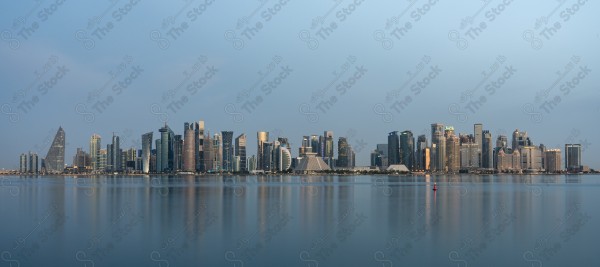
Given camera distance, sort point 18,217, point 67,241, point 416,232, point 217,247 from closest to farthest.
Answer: point 217,247 < point 67,241 < point 416,232 < point 18,217

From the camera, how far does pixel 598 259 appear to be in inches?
1137

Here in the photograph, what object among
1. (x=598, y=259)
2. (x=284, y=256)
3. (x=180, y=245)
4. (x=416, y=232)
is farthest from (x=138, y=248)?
(x=598, y=259)

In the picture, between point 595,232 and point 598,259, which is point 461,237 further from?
point 595,232

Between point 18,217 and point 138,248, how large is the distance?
2217cm

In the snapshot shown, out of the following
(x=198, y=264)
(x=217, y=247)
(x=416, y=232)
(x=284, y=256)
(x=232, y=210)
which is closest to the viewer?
(x=198, y=264)

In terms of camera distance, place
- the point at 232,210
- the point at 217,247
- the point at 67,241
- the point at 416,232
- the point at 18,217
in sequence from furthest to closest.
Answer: the point at 232,210
the point at 18,217
the point at 416,232
the point at 67,241
the point at 217,247

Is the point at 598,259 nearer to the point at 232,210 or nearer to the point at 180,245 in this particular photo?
the point at 180,245

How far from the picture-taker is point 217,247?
104 feet

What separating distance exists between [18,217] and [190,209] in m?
14.7

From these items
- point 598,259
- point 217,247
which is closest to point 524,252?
point 598,259

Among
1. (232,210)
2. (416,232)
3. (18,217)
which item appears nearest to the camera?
(416,232)

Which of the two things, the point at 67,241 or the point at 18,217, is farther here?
the point at 18,217

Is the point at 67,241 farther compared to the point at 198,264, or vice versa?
the point at 67,241

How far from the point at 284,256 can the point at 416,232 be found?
1183 cm
